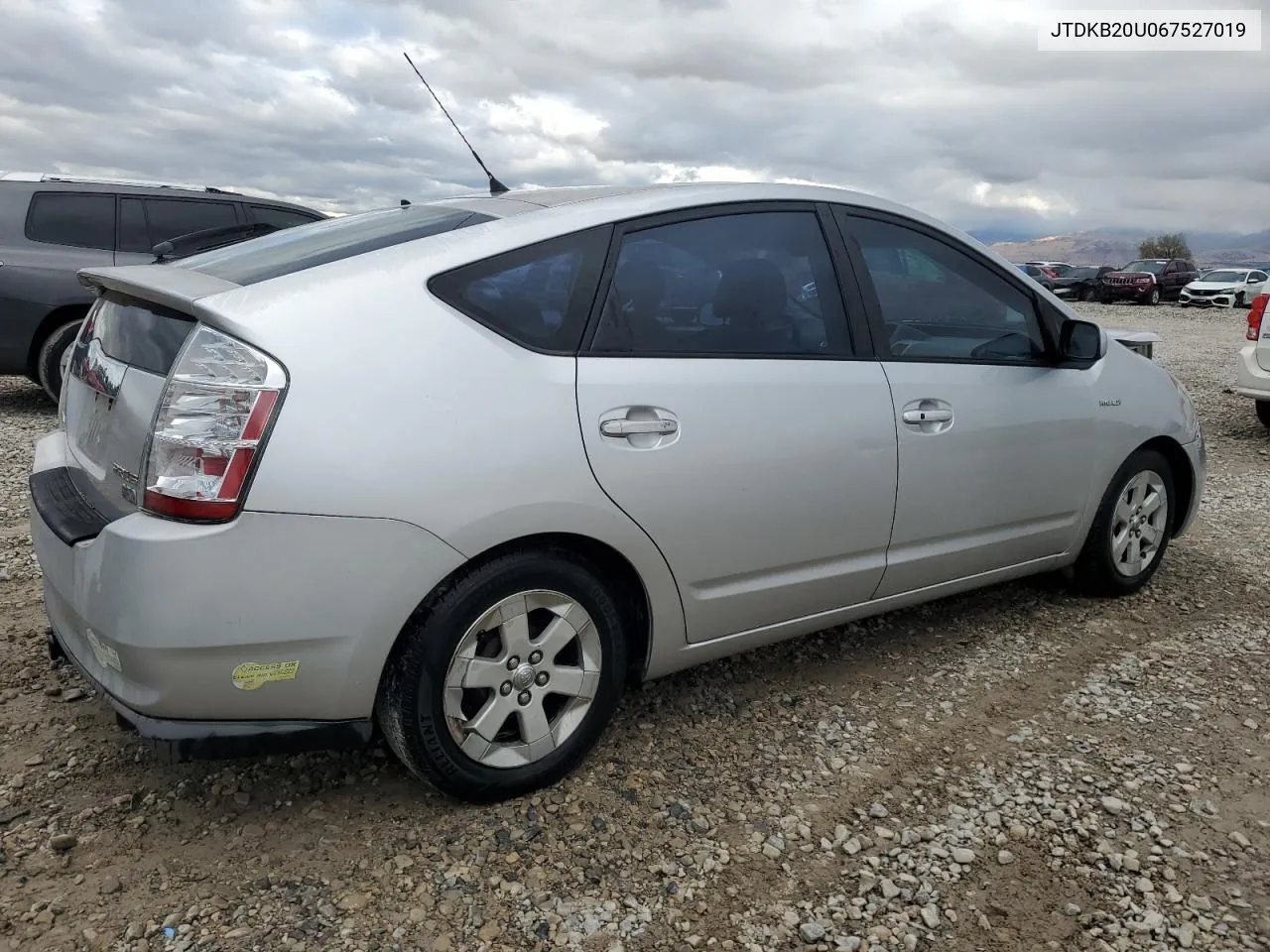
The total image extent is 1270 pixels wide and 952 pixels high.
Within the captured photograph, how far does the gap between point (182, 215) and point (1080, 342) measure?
7.27 meters

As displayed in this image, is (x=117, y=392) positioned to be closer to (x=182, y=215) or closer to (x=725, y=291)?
(x=725, y=291)

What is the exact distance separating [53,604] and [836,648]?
2588 millimetres

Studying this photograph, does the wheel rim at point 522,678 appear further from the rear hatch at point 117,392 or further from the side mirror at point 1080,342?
the side mirror at point 1080,342

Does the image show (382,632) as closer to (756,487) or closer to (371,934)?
(371,934)

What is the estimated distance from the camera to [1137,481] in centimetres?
412

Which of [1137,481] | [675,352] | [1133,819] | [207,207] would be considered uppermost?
[207,207]

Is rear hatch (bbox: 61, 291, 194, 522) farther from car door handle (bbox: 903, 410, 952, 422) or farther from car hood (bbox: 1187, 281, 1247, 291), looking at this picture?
car hood (bbox: 1187, 281, 1247, 291)

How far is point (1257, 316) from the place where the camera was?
8.09 m

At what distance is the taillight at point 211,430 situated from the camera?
7.01ft

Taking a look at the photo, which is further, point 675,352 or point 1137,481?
point 1137,481

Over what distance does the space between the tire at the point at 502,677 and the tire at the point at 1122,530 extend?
230 centimetres

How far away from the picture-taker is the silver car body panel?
2199 millimetres

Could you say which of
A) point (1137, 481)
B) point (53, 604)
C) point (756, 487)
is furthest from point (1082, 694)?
point (53, 604)

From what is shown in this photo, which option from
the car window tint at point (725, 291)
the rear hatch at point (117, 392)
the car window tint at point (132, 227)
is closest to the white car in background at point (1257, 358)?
the car window tint at point (725, 291)
